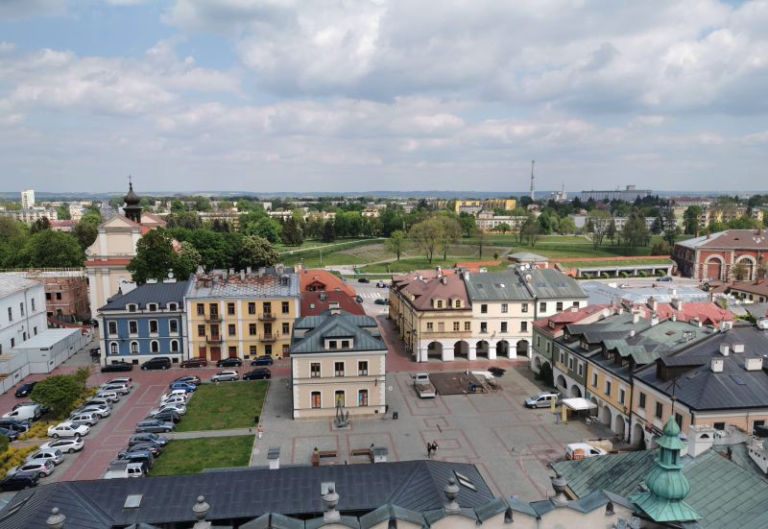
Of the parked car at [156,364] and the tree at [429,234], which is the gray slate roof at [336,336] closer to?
the parked car at [156,364]

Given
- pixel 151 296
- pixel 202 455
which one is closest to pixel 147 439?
pixel 202 455

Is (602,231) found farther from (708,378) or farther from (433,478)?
(433,478)

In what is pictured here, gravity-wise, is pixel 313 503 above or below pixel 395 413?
above

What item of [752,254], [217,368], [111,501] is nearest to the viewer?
[111,501]

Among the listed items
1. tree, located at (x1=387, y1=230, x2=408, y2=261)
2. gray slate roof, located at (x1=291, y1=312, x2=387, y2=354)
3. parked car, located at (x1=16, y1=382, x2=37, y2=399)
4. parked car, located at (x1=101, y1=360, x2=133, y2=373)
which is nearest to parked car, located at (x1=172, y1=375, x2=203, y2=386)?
parked car, located at (x1=101, y1=360, x2=133, y2=373)

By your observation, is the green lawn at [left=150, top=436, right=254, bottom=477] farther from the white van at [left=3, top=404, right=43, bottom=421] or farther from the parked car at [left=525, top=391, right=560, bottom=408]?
the parked car at [left=525, top=391, right=560, bottom=408]

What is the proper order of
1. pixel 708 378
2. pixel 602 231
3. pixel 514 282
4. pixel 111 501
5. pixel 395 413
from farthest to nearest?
pixel 602 231, pixel 514 282, pixel 395 413, pixel 708 378, pixel 111 501

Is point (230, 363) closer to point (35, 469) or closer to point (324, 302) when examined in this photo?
point (324, 302)

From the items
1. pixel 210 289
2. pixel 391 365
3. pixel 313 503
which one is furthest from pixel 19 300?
pixel 313 503
